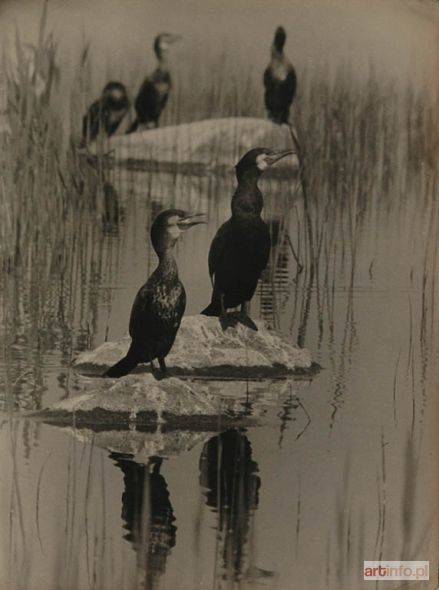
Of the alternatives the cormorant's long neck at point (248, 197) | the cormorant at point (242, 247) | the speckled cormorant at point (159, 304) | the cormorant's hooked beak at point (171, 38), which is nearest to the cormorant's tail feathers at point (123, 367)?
the speckled cormorant at point (159, 304)

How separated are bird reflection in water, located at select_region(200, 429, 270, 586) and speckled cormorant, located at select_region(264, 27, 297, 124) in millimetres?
585

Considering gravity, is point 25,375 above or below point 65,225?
below

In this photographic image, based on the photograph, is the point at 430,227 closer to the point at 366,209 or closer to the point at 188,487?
the point at 366,209

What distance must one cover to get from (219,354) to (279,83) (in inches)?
19.6

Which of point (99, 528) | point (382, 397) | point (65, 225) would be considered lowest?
point (99, 528)

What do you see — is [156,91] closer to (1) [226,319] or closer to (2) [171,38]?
(2) [171,38]

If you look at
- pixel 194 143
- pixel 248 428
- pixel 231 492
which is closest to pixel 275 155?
pixel 194 143

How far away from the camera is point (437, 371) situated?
150 cm

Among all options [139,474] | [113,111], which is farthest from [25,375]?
[113,111]

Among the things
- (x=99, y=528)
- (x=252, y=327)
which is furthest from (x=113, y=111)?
(x=99, y=528)

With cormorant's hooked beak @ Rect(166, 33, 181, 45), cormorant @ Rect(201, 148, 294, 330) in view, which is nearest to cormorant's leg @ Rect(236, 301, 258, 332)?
cormorant @ Rect(201, 148, 294, 330)

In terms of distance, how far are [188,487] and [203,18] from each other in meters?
0.83

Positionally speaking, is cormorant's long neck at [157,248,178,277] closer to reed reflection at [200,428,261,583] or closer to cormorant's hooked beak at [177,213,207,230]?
cormorant's hooked beak at [177,213,207,230]

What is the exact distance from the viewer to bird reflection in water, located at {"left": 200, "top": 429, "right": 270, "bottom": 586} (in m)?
1.44
